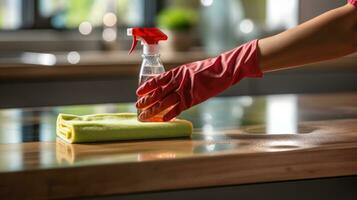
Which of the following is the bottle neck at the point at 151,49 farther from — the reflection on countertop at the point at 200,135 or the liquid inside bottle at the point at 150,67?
the reflection on countertop at the point at 200,135

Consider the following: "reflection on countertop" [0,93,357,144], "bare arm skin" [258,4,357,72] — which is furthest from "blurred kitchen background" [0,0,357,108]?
"bare arm skin" [258,4,357,72]

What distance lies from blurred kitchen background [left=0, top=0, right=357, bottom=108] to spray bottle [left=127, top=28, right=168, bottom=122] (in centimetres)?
124

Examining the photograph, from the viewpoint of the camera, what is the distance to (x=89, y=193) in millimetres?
1079

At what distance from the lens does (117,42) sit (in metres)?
3.48

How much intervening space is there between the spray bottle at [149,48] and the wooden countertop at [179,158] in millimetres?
140

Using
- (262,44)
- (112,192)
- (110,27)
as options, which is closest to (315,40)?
(262,44)

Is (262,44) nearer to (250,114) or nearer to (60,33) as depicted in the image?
(250,114)

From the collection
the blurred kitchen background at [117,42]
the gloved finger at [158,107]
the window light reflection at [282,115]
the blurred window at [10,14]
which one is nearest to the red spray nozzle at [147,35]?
the gloved finger at [158,107]

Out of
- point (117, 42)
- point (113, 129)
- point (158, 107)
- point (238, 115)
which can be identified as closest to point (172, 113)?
point (158, 107)

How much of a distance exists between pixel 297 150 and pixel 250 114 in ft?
1.84

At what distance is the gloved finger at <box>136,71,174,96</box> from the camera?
1406 mm

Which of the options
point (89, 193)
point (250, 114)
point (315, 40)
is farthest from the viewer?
point (250, 114)

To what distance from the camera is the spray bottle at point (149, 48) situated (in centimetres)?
142

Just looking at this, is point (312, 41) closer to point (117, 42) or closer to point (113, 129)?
point (113, 129)
